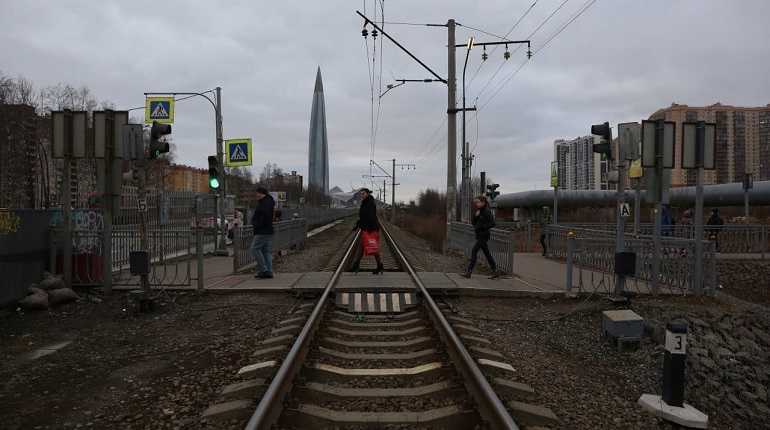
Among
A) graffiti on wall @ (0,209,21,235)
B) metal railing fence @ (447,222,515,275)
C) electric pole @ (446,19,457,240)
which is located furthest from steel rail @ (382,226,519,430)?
electric pole @ (446,19,457,240)

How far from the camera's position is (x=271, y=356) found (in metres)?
5.52

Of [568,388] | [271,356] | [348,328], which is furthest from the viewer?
[348,328]

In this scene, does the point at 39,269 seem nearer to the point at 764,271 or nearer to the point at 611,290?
the point at 611,290

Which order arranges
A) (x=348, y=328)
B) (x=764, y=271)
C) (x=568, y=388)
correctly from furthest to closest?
(x=764, y=271) → (x=348, y=328) → (x=568, y=388)

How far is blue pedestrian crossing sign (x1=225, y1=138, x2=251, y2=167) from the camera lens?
1744 centimetres

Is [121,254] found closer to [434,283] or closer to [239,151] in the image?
[239,151]

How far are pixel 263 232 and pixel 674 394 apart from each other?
8.18 metres

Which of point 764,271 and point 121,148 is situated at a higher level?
point 121,148

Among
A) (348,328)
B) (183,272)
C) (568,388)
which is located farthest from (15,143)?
(568,388)

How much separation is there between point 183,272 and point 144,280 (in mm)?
3695

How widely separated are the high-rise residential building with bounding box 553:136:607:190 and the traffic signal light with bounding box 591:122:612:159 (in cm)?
6702

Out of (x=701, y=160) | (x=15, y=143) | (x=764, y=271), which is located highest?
(x=15, y=143)

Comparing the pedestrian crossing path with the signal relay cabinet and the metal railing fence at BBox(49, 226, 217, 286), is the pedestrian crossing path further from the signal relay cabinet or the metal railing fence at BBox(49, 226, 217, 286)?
the signal relay cabinet

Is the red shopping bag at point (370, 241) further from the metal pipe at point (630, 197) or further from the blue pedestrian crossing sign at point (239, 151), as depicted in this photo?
the metal pipe at point (630, 197)
